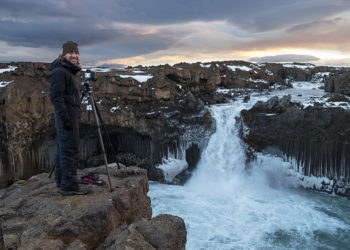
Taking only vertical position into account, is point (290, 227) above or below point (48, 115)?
below

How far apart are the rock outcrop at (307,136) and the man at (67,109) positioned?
50.2 ft

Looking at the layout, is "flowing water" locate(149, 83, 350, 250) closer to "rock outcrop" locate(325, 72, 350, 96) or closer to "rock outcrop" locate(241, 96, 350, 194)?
"rock outcrop" locate(241, 96, 350, 194)

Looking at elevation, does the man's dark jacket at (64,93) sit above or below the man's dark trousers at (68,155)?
above

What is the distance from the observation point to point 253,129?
19.5 metres

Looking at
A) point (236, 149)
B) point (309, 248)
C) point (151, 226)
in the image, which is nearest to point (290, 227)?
point (309, 248)

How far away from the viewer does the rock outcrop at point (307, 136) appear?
642 inches

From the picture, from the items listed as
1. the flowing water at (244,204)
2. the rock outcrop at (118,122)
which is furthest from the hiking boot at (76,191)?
the rock outcrop at (118,122)

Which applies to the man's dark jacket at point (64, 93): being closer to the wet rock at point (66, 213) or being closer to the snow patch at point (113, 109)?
the wet rock at point (66, 213)

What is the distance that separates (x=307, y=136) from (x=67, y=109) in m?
15.8

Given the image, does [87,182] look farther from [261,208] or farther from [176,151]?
[176,151]

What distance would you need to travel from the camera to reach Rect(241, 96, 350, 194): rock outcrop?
16312 mm

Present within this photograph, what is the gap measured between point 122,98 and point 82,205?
51.8 feet

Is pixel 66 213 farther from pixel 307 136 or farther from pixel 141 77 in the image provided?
pixel 141 77

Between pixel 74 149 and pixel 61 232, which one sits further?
pixel 74 149
